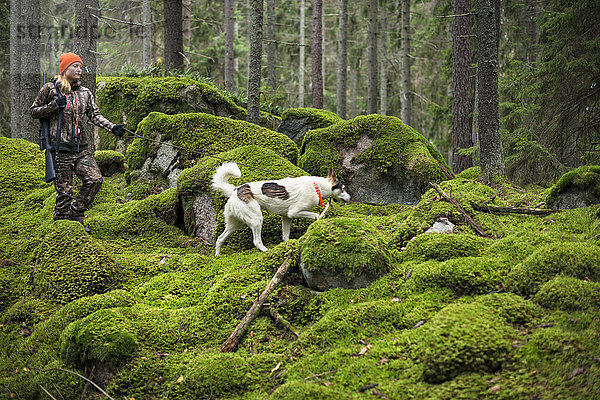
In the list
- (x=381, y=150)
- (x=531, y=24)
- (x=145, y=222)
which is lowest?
(x=145, y=222)

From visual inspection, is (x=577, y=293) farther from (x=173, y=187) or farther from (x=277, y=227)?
(x=173, y=187)

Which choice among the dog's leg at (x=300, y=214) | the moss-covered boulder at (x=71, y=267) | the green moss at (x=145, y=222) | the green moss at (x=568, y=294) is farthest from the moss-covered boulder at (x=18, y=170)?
the green moss at (x=568, y=294)

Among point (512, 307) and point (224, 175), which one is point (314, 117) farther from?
point (512, 307)

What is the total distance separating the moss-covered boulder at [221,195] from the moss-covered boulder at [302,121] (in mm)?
3466

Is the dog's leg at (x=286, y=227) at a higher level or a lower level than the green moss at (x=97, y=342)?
higher

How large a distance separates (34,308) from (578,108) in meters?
11.0

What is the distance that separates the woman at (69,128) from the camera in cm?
710

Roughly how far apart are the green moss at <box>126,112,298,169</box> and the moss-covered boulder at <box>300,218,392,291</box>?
452cm

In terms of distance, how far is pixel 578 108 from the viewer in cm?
962

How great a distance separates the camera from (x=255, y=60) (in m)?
10.4

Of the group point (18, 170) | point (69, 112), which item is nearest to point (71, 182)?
point (69, 112)

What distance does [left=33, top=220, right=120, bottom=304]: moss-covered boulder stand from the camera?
5.96m

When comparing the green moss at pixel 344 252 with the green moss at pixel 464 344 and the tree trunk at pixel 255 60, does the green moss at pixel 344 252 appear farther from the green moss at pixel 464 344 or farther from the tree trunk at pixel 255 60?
the tree trunk at pixel 255 60

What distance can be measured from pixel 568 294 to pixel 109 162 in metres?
10.6
